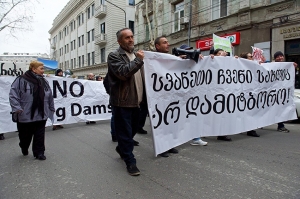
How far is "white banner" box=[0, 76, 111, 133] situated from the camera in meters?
6.53

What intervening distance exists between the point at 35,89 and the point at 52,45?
68099mm

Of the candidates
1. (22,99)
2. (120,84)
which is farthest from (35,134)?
(120,84)

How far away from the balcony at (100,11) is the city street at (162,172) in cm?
3041

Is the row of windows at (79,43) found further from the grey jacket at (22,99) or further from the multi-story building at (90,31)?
the grey jacket at (22,99)

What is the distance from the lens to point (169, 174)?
321cm

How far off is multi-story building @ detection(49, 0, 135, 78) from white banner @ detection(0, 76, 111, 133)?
56.2 ft

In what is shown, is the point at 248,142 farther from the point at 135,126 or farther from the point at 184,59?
the point at 135,126

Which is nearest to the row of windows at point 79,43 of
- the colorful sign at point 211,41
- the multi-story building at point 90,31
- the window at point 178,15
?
the multi-story building at point 90,31

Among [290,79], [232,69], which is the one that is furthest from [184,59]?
[290,79]

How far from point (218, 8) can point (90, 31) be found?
26.9 meters

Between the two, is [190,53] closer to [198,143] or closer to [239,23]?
[198,143]

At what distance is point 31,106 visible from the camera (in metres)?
4.11

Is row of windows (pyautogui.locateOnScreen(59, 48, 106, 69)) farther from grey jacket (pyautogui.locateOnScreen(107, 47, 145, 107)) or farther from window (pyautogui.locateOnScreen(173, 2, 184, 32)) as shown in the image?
grey jacket (pyautogui.locateOnScreen(107, 47, 145, 107))

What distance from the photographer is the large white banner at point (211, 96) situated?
369 centimetres
